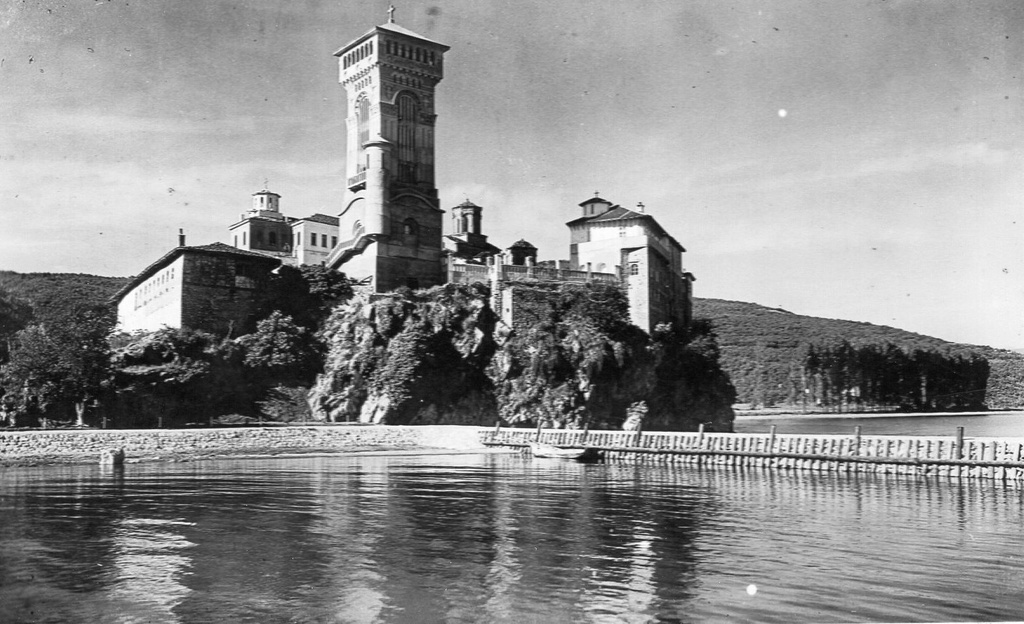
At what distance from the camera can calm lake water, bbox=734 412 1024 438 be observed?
162ft

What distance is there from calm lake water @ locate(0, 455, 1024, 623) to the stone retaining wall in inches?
217

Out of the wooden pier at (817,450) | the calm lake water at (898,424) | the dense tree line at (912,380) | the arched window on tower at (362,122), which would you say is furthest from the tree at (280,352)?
the dense tree line at (912,380)

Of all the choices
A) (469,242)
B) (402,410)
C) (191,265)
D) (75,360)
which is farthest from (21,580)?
(469,242)

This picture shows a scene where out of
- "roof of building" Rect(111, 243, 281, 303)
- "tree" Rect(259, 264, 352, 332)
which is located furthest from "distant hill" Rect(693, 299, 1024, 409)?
"roof of building" Rect(111, 243, 281, 303)

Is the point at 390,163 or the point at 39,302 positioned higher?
the point at 390,163

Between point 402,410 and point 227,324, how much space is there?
8.70 metres

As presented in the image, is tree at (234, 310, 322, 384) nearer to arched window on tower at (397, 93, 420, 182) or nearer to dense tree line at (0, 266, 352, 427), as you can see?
dense tree line at (0, 266, 352, 427)

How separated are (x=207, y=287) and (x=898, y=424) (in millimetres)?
43065

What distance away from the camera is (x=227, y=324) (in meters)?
39.3

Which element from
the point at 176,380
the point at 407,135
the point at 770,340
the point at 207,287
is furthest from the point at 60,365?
the point at 770,340

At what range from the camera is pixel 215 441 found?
28.5m

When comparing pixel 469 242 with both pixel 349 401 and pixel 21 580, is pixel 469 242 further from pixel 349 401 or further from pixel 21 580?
pixel 21 580

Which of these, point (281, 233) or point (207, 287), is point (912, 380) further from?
point (207, 287)

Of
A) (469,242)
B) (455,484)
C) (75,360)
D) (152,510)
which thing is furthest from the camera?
(469,242)
